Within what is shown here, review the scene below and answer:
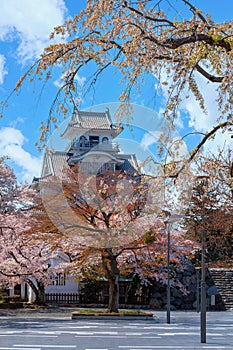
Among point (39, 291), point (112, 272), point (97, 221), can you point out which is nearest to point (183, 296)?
point (39, 291)

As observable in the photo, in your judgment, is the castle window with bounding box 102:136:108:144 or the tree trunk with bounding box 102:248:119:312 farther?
the tree trunk with bounding box 102:248:119:312

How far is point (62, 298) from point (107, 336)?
16172 mm

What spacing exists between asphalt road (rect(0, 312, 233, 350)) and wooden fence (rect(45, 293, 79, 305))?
1088cm

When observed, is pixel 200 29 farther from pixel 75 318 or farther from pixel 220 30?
pixel 75 318

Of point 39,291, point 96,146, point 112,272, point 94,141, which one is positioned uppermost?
point 94,141

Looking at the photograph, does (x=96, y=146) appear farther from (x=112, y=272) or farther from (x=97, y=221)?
(x=112, y=272)

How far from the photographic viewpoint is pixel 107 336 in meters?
14.7

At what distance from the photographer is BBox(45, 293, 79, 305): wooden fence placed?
99.4 ft

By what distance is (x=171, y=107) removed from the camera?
6453 millimetres

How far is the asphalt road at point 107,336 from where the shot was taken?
488 inches

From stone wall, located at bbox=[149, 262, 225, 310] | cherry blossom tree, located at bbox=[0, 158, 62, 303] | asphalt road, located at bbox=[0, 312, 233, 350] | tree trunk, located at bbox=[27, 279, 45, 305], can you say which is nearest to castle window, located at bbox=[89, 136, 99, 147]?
cherry blossom tree, located at bbox=[0, 158, 62, 303]

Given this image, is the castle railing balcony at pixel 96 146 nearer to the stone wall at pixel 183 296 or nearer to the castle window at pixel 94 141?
the castle window at pixel 94 141

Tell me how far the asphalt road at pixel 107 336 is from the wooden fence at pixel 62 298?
35.7 ft

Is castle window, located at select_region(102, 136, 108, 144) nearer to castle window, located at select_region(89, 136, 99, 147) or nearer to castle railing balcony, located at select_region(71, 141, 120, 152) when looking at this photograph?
castle railing balcony, located at select_region(71, 141, 120, 152)
